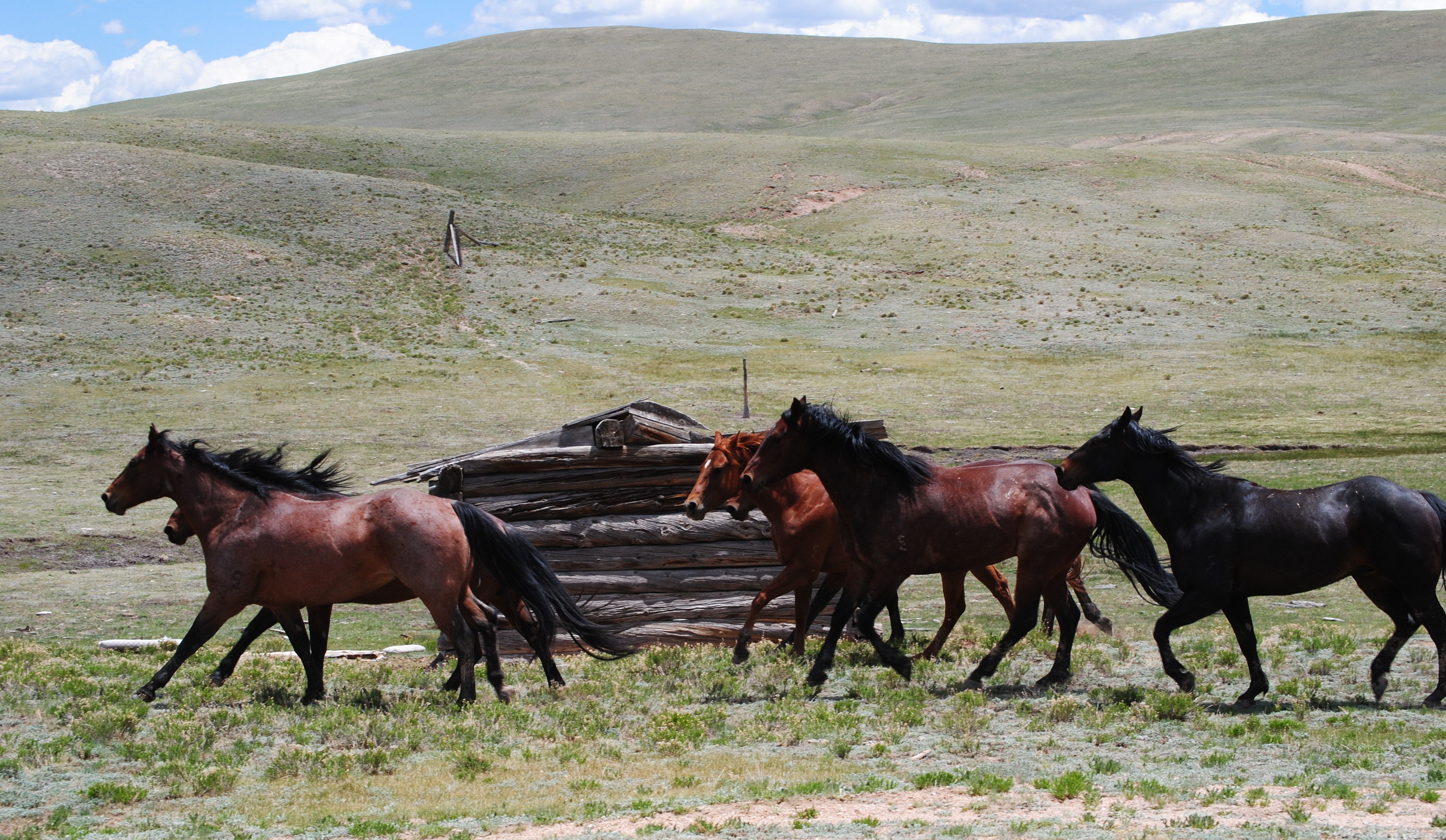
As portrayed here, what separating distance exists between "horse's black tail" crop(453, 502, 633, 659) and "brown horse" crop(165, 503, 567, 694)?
17 cm

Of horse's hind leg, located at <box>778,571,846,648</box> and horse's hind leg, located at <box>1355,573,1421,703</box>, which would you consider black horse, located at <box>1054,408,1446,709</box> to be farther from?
horse's hind leg, located at <box>778,571,846,648</box>

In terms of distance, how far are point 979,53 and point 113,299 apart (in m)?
160

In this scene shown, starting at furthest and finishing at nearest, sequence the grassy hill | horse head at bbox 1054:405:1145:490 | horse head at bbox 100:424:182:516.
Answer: the grassy hill → horse head at bbox 100:424:182:516 → horse head at bbox 1054:405:1145:490

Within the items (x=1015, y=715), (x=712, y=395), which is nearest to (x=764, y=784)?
(x=1015, y=715)

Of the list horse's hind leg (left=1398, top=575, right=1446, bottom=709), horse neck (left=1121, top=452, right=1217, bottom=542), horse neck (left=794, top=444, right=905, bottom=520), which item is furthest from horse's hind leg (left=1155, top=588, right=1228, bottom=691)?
horse neck (left=794, top=444, right=905, bottom=520)

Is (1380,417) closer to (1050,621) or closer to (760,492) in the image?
(1050,621)

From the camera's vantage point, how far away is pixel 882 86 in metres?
163

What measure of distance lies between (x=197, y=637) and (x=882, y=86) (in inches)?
6350

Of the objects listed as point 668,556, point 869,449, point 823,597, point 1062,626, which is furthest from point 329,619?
point 1062,626

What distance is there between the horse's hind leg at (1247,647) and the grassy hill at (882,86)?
105 metres

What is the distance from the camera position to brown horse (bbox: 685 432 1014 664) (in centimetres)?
1153

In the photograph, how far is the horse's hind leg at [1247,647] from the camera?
9328mm

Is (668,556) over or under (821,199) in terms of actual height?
under

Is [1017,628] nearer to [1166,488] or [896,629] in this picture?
[1166,488]
